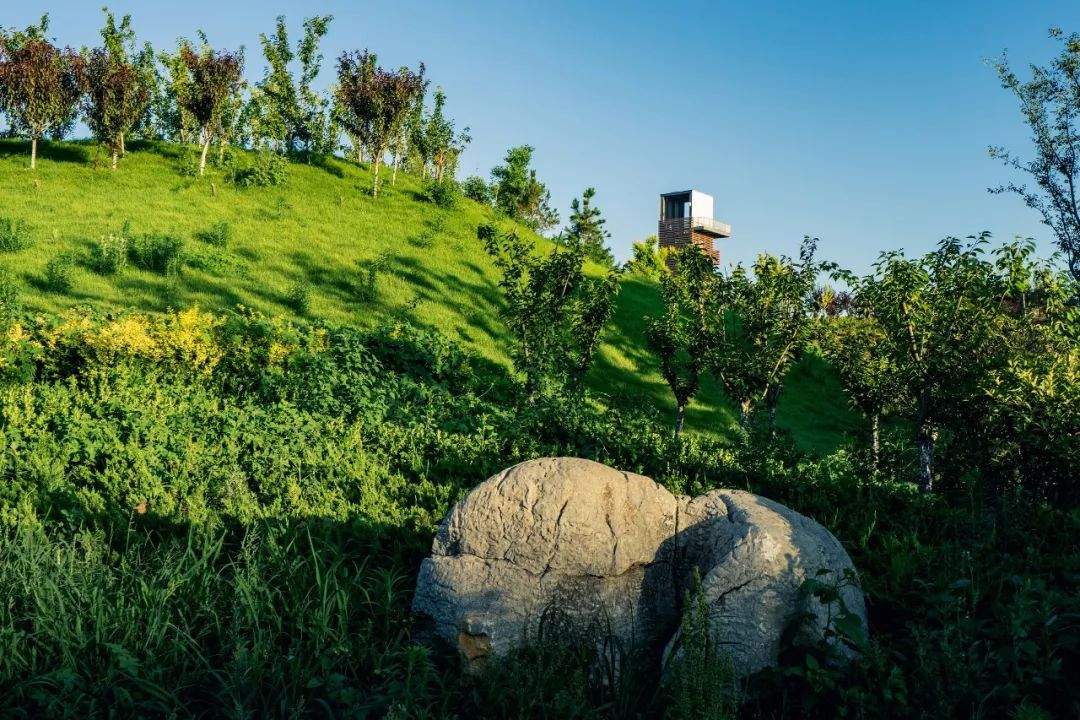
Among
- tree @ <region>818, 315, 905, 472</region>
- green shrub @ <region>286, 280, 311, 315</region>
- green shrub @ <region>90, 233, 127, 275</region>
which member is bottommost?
tree @ <region>818, 315, 905, 472</region>

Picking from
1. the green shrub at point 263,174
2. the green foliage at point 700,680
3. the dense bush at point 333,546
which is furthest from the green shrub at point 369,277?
the green foliage at point 700,680

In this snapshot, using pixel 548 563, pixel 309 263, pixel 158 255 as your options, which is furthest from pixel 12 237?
pixel 548 563

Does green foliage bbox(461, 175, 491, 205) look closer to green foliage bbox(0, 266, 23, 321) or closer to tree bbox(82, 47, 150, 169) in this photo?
tree bbox(82, 47, 150, 169)

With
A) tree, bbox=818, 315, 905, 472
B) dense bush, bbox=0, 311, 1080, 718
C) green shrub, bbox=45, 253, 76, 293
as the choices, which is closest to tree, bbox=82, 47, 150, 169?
green shrub, bbox=45, 253, 76, 293

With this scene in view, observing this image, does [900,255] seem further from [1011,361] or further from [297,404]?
[297,404]

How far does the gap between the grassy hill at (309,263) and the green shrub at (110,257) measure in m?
0.22

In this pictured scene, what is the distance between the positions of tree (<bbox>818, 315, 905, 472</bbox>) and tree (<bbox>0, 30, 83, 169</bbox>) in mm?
28728

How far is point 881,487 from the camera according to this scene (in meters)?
6.94

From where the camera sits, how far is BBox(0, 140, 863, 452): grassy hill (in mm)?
16516

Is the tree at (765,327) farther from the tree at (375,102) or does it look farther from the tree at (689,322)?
the tree at (375,102)

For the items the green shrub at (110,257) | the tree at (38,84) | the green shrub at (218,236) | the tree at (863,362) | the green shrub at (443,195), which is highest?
the tree at (38,84)

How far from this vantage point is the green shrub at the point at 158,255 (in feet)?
57.1

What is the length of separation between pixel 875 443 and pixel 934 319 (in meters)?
3.17

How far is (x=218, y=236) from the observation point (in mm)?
20188
